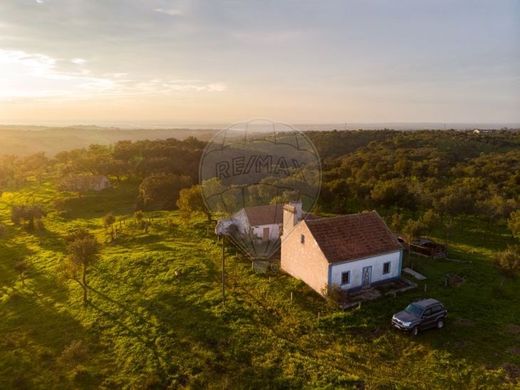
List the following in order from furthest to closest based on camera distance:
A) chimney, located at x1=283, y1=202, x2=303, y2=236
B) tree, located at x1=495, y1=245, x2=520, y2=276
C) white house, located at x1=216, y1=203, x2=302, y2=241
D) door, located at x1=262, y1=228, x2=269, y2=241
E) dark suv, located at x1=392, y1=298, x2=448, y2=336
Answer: door, located at x1=262, y1=228, x2=269, y2=241, white house, located at x1=216, y1=203, x2=302, y2=241, chimney, located at x1=283, y1=202, x2=303, y2=236, tree, located at x1=495, y1=245, x2=520, y2=276, dark suv, located at x1=392, y1=298, x2=448, y2=336

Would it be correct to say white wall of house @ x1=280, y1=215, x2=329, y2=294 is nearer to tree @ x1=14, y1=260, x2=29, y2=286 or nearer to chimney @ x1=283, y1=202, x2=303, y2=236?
chimney @ x1=283, y1=202, x2=303, y2=236

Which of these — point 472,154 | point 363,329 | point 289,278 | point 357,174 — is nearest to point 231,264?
point 289,278

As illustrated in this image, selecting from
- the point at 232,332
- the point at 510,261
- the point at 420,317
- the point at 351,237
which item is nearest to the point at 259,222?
the point at 351,237

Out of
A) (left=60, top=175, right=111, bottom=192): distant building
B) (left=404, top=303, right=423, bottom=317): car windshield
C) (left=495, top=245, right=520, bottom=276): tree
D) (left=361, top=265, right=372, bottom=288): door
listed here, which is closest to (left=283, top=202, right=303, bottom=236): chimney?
(left=361, top=265, right=372, bottom=288): door

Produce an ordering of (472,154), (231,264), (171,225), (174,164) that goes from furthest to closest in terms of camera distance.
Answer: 1. (472,154)
2. (174,164)
3. (171,225)
4. (231,264)

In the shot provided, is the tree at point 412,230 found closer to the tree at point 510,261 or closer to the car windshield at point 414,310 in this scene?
the tree at point 510,261

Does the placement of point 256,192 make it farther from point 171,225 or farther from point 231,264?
point 171,225
